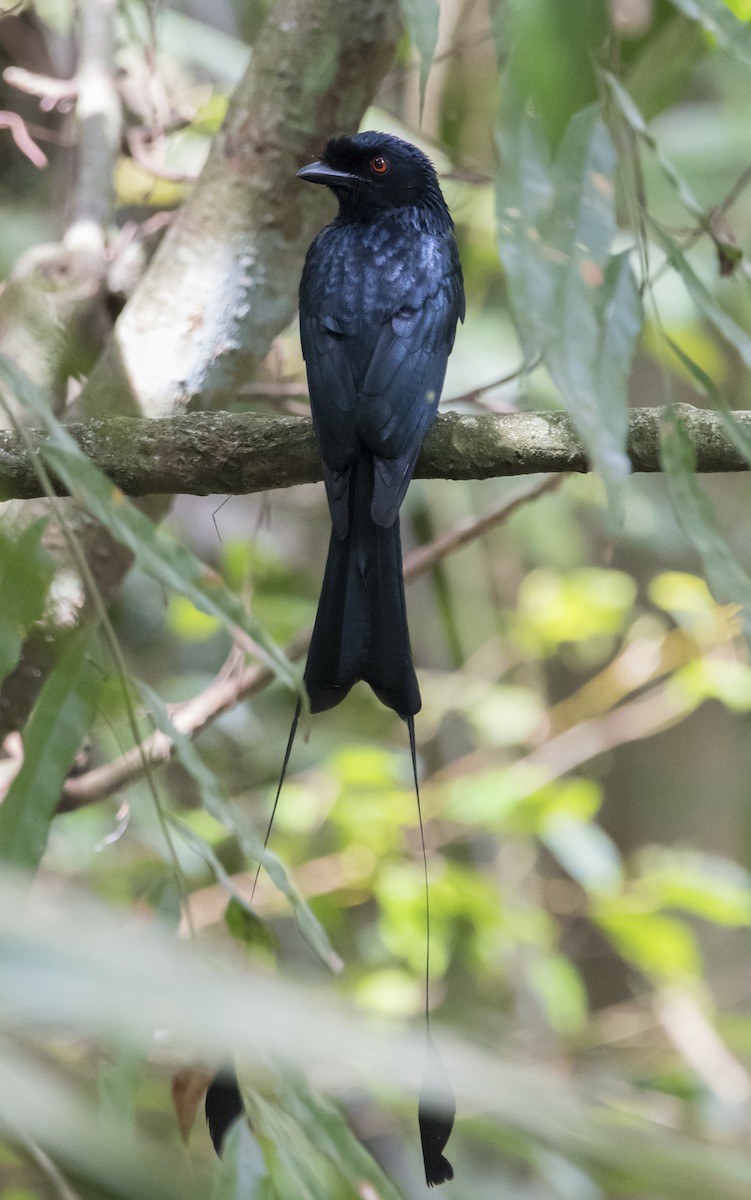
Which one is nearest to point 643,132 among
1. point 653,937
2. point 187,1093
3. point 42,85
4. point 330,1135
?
point 330,1135

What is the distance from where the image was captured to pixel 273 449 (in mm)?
1745

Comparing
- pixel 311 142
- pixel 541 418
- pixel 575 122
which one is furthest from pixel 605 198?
pixel 311 142

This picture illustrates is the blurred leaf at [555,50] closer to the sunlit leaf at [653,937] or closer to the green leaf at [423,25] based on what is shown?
the green leaf at [423,25]

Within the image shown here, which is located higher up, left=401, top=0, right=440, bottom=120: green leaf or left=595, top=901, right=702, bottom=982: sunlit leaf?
left=401, top=0, right=440, bottom=120: green leaf

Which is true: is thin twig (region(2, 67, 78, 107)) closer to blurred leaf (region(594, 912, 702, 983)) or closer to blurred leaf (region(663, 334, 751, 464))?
blurred leaf (region(663, 334, 751, 464))

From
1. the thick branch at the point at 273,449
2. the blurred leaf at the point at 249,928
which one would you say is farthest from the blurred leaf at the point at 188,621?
the blurred leaf at the point at 249,928

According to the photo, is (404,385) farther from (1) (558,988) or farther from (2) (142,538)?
(1) (558,988)

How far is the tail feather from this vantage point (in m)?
1.70

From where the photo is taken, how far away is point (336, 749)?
326cm

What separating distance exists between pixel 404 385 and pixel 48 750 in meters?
1.04

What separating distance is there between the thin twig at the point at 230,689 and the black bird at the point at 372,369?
28 centimetres

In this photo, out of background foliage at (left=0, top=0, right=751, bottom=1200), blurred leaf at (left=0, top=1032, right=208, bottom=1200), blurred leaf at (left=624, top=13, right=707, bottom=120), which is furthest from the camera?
blurred leaf at (left=624, top=13, right=707, bottom=120)

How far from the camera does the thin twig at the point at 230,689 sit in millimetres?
2229

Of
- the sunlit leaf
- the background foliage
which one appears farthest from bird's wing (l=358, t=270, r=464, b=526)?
the sunlit leaf
